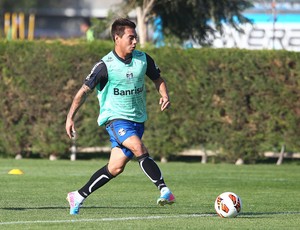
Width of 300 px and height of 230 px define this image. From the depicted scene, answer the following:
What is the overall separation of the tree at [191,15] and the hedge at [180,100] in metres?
5.49

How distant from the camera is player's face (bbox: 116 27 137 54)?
1080 centimetres

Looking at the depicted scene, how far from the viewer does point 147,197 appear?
44.9ft

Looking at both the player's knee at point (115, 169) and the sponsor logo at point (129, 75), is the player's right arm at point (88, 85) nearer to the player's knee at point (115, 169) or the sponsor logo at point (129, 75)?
the sponsor logo at point (129, 75)

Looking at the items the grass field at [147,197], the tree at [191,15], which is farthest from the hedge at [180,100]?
the tree at [191,15]

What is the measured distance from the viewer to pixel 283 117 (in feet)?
72.9

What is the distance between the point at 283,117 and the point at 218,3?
282 inches

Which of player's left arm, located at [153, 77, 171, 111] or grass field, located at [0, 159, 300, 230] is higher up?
player's left arm, located at [153, 77, 171, 111]

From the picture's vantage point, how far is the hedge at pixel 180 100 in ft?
72.8

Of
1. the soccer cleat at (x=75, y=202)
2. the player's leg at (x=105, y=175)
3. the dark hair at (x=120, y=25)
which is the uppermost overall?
the dark hair at (x=120, y=25)

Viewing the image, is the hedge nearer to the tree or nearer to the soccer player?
the tree

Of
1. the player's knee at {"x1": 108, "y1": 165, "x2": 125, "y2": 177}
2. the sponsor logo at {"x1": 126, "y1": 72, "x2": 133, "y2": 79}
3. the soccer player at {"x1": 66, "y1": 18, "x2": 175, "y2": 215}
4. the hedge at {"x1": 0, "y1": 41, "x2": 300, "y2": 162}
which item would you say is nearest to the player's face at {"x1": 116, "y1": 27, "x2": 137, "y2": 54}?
the soccer player at {"x1": 66, "y1": 18, "x2": 175, "y2": 215}

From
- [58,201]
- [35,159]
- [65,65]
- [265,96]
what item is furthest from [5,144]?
[58,201]

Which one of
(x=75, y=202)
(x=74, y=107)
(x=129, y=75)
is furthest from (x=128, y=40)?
(x=75, y=202)

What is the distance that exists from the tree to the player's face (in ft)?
55.5
